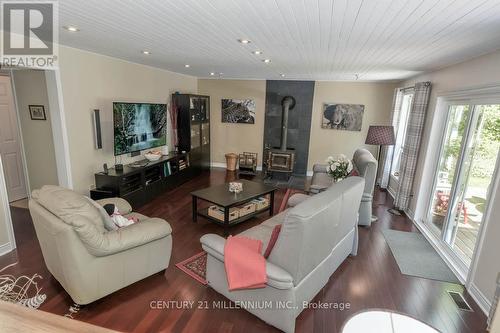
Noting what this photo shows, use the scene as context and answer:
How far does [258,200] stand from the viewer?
421 cm

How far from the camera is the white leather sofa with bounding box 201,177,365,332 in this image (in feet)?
6.40

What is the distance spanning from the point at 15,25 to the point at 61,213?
196 centimetres

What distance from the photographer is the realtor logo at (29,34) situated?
6.89 ft

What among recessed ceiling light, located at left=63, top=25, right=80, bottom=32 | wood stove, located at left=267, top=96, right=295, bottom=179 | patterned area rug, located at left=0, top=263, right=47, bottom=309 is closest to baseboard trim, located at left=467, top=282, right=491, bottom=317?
patterned area rug, located at left=0, top=263, right=47, bottom=309

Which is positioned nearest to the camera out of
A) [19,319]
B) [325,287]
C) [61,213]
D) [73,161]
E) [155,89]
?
[19,319]

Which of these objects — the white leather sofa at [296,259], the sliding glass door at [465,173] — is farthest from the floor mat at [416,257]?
the white leather sofa at [296,259]

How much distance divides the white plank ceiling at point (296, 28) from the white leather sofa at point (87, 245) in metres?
1.51

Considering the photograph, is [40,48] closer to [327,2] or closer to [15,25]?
[15,25]

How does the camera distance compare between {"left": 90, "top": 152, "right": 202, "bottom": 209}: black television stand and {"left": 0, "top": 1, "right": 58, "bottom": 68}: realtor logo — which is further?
{"left": 90, "top": 152, "right": 202, "bottom": 209}: black television stand

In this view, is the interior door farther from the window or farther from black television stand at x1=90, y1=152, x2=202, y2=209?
the window

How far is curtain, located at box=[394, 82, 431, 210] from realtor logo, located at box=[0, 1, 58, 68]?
185 inches

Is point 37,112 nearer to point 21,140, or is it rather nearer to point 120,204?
point 21,140

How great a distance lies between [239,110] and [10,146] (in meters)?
4.71

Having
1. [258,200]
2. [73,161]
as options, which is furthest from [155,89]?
[258,200]
